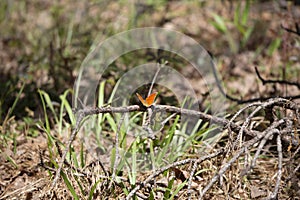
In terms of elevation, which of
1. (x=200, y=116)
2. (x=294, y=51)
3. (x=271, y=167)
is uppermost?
(x=294, y=51)

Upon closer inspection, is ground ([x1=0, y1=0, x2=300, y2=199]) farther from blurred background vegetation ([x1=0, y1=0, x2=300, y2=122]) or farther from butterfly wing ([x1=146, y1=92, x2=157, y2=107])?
butterfly wing ([x1=146, y1=92, x2=157, y2=107])

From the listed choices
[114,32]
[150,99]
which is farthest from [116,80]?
[114,32]

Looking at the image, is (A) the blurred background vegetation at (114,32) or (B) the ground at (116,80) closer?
(B) the ground at (116,80)

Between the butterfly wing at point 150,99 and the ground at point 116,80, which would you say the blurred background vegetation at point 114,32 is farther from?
the butterfly wing at point 150,99

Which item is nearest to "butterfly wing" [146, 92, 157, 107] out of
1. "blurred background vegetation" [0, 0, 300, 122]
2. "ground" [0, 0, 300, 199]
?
"ground" [0, 0, 300, 199]

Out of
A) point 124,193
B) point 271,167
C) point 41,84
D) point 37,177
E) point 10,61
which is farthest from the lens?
A: point 10,61

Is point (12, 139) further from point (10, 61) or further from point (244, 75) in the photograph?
point (244, 75)

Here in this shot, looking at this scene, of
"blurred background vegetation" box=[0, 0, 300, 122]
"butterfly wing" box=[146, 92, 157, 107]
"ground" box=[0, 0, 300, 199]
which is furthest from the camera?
"blurred background vegetation" box=[0, 0, 300, 122]

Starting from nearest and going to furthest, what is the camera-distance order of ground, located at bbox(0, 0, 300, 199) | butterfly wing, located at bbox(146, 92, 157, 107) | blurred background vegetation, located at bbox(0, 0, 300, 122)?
butterfly wing, located at bbox(146, 92, 157, 107)
ground, located at bbox(0, 0, 300, 199)
blurred background vegetation, located at bbox(0, 0, 300, 122)

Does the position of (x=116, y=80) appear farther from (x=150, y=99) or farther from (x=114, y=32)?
(x=114, y=32)

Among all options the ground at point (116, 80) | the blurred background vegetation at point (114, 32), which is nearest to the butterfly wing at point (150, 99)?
the ground at point (116, 80)

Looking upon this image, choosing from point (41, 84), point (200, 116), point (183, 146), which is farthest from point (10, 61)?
point (200, 116)
